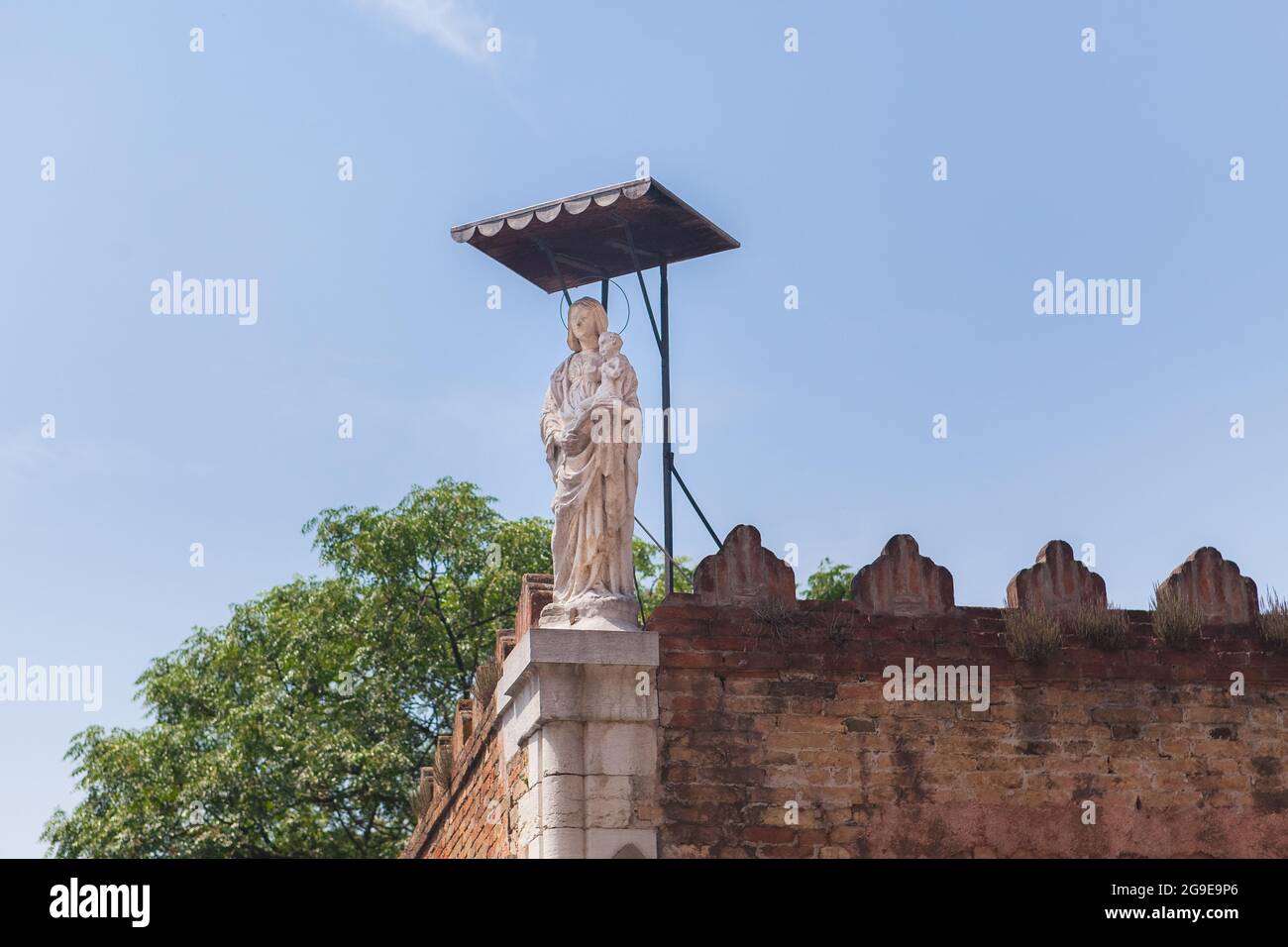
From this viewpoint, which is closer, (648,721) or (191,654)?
(648,721)

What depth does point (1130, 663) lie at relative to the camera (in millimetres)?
12398

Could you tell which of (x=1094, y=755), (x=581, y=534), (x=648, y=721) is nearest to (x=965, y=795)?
(x=1094, y=755)

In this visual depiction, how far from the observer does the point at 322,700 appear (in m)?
25.1

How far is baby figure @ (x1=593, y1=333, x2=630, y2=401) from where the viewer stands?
12008 millimetres

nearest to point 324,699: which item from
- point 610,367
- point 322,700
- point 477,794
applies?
point 322,700

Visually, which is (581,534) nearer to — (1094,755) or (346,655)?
(1094,755)

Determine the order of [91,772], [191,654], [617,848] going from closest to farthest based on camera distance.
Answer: [617,848] → [91,772] → [191,654]

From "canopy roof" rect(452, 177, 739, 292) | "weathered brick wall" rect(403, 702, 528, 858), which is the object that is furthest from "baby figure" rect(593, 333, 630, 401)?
"weathered brick wall" rect(403, 702, 528, 858)

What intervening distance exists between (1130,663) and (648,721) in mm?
3351

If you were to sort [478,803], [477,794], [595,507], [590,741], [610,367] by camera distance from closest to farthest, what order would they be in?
1. [590,741]
2. [595,507]
3. [610,367]
4. [478,803]
5. [477,794]

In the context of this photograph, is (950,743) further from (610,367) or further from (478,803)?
(478,803)

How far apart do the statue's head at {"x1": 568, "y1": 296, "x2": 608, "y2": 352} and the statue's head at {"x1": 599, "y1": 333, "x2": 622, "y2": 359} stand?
0.28 feet

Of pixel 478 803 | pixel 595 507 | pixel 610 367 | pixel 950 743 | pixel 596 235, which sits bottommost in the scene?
pixel 478 803

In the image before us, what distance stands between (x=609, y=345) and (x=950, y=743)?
343cm
